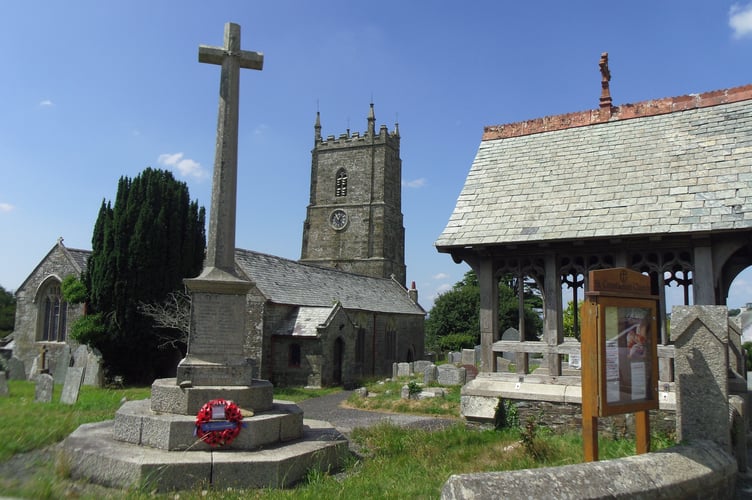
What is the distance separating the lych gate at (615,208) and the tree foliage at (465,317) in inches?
1159

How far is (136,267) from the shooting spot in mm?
21625

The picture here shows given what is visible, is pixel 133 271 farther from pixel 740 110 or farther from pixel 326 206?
pixel 326 206

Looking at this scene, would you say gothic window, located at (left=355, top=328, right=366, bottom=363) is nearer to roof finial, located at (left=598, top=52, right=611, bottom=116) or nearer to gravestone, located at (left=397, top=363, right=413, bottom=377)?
gravestone, located at (left=397, top=363, right=413, bottom=377)

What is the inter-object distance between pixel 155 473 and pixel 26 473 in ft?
4.34

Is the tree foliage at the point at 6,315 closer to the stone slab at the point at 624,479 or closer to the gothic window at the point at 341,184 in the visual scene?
the gothic window at the point at 341,184

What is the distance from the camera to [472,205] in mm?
11477

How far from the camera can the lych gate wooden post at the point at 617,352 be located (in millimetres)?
5281

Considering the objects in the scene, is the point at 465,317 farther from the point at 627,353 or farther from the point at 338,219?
the point at 627,353

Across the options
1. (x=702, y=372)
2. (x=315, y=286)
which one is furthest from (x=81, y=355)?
(x=702, y=372)

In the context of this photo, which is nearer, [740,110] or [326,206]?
[740,110]

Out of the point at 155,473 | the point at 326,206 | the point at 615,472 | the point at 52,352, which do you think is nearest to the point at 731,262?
the point at 615,472

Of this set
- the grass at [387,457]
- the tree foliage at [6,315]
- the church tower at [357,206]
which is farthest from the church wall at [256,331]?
the tree foliage at [6,315]

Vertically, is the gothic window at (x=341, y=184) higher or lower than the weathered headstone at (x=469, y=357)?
higher

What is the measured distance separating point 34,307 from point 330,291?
49.5ft
